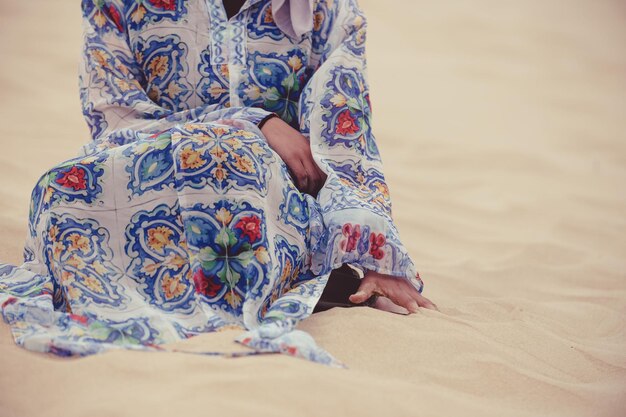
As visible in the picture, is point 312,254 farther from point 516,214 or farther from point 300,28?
point 516,214

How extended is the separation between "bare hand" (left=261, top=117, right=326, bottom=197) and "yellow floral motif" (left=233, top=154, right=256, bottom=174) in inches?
8.4

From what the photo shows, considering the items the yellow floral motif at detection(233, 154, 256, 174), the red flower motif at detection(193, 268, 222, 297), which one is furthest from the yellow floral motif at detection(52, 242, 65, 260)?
the yellow floral motif at detection(233, 154, 256, 174)

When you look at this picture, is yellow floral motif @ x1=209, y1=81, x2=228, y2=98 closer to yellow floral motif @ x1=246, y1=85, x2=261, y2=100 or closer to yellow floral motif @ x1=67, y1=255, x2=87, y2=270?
yellow floral motif @ x1=246, y1=85, x2=261, y2=100

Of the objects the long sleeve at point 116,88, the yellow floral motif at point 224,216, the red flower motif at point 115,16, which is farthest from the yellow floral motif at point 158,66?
the yellow floral motif at point 224,216

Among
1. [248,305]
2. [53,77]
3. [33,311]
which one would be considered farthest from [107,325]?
[53,77]

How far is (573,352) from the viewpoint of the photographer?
181 cm

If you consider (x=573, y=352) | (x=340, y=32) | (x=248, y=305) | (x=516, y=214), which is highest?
(x=340, y=32)

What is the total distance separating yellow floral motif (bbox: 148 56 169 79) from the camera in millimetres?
2037

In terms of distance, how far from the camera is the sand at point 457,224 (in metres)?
1.29

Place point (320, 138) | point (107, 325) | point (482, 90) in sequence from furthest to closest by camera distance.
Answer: point (482, 90)
point (320, 138)
point (107, 325)

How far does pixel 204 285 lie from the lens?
165 cm

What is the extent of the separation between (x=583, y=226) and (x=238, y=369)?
237 cm

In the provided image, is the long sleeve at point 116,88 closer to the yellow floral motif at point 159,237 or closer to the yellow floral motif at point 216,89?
the yellow floral motif at point 216,89

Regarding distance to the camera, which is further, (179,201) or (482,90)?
(482,90)
